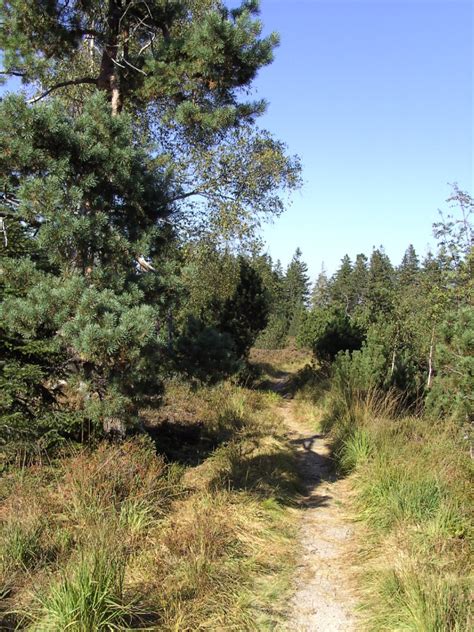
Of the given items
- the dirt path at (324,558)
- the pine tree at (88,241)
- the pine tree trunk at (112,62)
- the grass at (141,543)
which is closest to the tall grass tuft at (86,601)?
the grass at (141,543)

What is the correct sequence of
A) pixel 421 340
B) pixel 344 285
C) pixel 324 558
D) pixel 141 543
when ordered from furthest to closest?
pixel 344 285, pixel 421 340, pixel 324 558, pixel 141 543

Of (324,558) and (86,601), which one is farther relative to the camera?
(324,558)

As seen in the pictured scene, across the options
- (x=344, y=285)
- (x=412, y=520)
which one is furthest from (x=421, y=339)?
(x=344, y=285)

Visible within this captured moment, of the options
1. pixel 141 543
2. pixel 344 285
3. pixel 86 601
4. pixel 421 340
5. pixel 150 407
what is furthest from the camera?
pixel 344 285

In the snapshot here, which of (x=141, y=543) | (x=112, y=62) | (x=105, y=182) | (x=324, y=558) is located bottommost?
(x=324, y=558)

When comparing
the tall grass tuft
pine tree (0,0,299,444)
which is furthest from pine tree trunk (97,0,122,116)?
the tall grass tuft

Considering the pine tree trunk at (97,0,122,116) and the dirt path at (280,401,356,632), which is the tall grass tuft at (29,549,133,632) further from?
the pine tree trunk at (97,0,122,116)

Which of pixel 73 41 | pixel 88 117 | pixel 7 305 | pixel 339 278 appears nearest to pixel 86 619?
pixel 7 305

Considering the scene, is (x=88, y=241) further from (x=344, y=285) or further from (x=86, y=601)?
(x=344, y=285)

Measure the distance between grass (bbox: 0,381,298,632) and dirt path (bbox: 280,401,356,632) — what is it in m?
0.16

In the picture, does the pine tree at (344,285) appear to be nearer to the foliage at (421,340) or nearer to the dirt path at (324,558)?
the foliage at (421,340)

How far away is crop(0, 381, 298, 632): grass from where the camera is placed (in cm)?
285

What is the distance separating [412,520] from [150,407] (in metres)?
3.12

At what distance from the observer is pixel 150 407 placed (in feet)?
18.4
